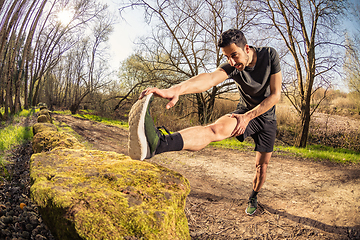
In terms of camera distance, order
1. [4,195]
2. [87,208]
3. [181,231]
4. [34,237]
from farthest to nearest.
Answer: [4,195], [34,237], [181,231], [87,208]

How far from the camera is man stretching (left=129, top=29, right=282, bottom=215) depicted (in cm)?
178

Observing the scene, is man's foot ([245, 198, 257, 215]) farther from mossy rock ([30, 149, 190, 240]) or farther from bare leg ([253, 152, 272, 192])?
mossy rock ([30, 149, 190, 240])

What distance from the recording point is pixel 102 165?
2.01 meters

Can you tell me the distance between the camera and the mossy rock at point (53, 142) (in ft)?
10.0

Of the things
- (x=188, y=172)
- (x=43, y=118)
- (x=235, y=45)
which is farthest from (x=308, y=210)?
(x=43, y=118)

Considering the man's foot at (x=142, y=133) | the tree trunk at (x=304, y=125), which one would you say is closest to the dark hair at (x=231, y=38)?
the man's foot at (x=142, y=133)

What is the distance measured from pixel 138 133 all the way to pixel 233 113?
129 cm

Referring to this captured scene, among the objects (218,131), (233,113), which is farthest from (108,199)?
(233,113)

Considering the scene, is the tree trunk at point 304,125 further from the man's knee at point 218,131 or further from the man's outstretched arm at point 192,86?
the man's knee at point 218,131

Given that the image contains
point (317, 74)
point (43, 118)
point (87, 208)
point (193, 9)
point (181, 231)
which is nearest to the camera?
point (87, 208)

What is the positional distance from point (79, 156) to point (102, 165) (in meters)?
0.39

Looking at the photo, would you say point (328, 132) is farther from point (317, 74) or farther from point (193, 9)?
point (193, 9)

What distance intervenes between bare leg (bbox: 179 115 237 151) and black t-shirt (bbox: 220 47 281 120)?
63 centimetres

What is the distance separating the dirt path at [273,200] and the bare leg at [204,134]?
941mm
